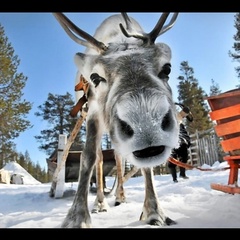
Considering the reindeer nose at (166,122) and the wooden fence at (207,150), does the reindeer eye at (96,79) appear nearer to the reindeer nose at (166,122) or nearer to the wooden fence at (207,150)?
the reindeer nose at (166,122)

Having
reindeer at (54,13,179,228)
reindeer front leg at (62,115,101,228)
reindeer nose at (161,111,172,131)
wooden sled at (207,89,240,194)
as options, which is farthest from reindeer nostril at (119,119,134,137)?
wooden sled at (207,89,240,194)

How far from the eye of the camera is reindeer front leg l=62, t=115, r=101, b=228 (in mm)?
1179

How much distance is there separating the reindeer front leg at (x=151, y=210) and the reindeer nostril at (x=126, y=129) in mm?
566

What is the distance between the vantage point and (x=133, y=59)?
116cm

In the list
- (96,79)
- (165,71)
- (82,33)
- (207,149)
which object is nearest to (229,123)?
(165,71)

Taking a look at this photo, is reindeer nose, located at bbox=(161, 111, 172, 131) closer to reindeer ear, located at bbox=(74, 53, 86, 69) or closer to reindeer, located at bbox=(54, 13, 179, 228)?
reindeer, located at bbox=(54, 13, 179, 228)

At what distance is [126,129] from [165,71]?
43 centimetres

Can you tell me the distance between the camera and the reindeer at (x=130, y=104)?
890mm

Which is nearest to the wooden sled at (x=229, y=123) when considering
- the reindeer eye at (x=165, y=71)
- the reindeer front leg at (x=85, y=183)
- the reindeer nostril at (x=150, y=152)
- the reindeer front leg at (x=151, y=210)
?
the reindeer front leg at (x=151, y=210)

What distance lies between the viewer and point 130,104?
0.93m

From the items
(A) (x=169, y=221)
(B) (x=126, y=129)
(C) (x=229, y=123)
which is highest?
(C) (x=229, y=123)

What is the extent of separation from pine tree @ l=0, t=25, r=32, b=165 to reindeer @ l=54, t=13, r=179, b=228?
3.05 ft

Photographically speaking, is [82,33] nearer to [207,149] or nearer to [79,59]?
[79,59]
